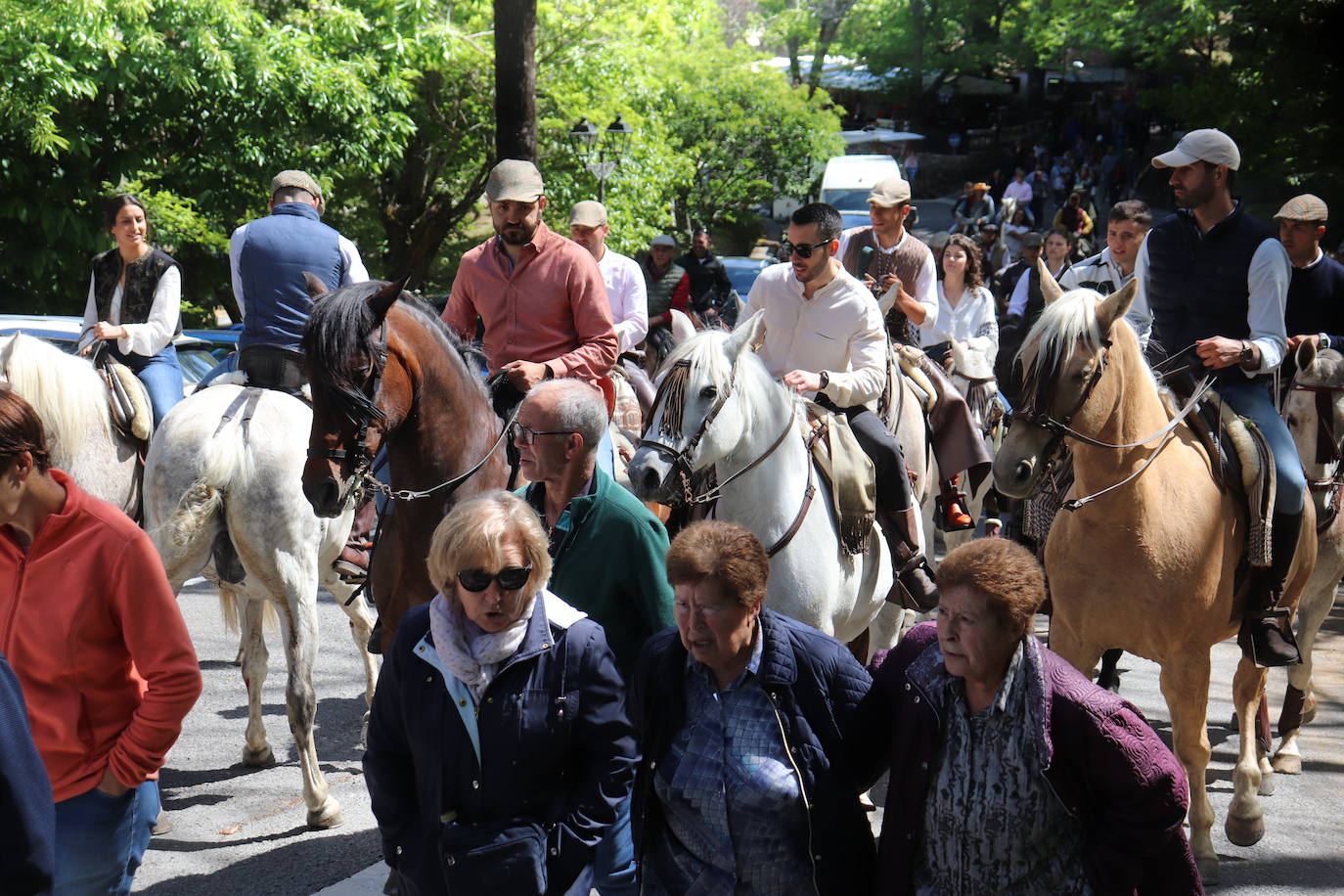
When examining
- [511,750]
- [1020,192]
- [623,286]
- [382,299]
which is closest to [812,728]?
[511,750]

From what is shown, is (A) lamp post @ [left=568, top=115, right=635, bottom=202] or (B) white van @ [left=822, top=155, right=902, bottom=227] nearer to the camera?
(A) lamp post @ [left=568, top=115, right=635, bottom=202]

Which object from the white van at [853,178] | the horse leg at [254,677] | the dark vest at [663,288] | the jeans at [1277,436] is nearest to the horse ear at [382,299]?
the horse leg at [254,677]

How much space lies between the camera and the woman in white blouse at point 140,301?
7664 millimetres

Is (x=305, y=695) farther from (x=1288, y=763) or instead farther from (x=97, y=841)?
(x=1288, y=763)

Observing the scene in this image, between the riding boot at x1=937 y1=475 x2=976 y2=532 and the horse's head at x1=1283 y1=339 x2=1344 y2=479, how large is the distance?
197 cm

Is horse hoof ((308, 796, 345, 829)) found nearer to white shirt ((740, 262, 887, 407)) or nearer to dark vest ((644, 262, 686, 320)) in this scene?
white shirt ((740, 262, 887, 407))

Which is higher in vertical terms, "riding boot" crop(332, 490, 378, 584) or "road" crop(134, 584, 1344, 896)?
"riding boot" crop(332, 490, 378, 584)

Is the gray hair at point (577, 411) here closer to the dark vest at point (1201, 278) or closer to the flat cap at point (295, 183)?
the flat cap at point (295, 183)

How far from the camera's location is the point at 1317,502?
752 cm

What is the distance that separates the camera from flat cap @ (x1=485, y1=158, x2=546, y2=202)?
6227 mm

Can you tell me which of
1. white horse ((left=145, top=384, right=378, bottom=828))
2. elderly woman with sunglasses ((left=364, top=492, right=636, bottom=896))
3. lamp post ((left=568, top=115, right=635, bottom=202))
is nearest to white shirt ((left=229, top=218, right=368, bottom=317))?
white horse ((left=145, top=384, right=378, bottom=828))

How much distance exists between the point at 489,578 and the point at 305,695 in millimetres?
3410

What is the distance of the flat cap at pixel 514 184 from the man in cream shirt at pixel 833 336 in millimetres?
1187

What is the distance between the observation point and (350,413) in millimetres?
5215
